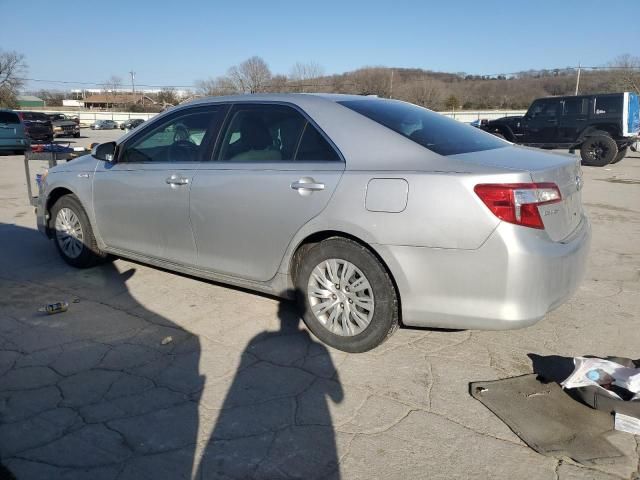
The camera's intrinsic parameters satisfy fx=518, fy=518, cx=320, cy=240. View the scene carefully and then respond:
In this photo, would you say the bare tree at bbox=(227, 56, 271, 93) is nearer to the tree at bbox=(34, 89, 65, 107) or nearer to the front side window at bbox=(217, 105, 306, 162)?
the front side window at bbox=(217, 105, 306, 162)

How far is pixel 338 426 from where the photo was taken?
263 centimetres

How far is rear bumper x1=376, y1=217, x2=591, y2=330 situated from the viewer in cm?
277

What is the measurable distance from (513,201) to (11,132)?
1953cm

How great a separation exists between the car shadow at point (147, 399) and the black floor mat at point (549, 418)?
2.99 feet

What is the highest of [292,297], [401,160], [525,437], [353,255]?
[401,160]

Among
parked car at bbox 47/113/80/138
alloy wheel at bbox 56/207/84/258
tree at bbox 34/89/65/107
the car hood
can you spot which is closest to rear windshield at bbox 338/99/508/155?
the car hood

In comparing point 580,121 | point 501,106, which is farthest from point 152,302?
point 501,106

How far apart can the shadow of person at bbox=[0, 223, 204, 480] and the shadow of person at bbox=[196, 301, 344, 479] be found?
183mm

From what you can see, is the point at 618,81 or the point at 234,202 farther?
the point at 618,81

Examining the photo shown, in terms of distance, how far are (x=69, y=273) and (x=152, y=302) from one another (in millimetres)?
1328

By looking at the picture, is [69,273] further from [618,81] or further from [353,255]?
[618,81]

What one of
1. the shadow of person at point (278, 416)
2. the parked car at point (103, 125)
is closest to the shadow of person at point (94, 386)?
the shadow of person at point (278, 416)

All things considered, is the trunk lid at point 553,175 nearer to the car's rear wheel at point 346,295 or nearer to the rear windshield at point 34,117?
the car's rear wheel at point 346,295

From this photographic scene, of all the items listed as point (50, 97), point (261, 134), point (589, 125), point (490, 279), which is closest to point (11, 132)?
point (261, 134)
